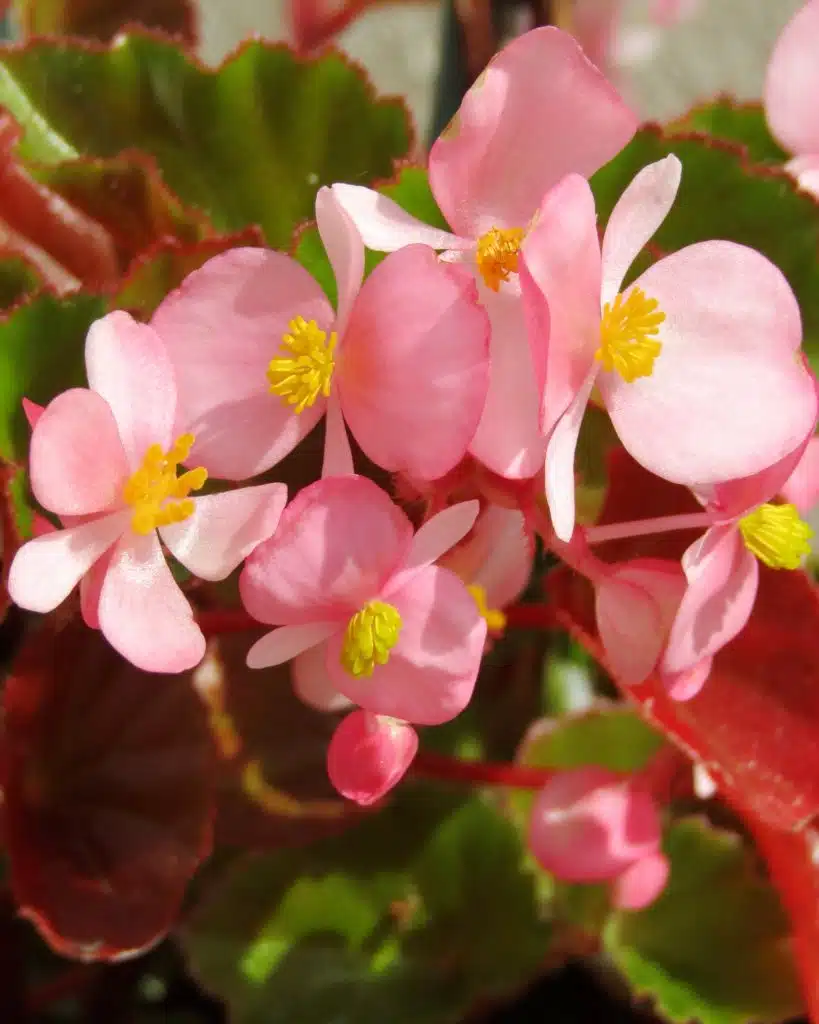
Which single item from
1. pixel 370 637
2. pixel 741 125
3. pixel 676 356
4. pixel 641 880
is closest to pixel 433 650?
pixel 370 637

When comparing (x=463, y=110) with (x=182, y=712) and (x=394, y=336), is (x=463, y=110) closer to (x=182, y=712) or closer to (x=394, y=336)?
(x=394, y=336)

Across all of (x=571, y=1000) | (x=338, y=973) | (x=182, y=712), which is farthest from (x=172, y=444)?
(x=571, y=1000)

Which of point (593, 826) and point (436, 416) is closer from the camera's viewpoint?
point (436, 416)

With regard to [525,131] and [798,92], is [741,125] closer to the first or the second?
[798,92]

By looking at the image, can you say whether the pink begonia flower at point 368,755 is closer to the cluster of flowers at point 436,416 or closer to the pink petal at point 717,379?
the cluster of flowers at point 436,416

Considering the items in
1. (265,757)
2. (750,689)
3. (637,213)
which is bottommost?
(265,757)

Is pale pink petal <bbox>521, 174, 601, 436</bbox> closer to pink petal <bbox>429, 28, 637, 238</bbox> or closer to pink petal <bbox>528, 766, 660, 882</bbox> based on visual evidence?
pink petal <bbox>429, 28, 637, 238</bbox>
